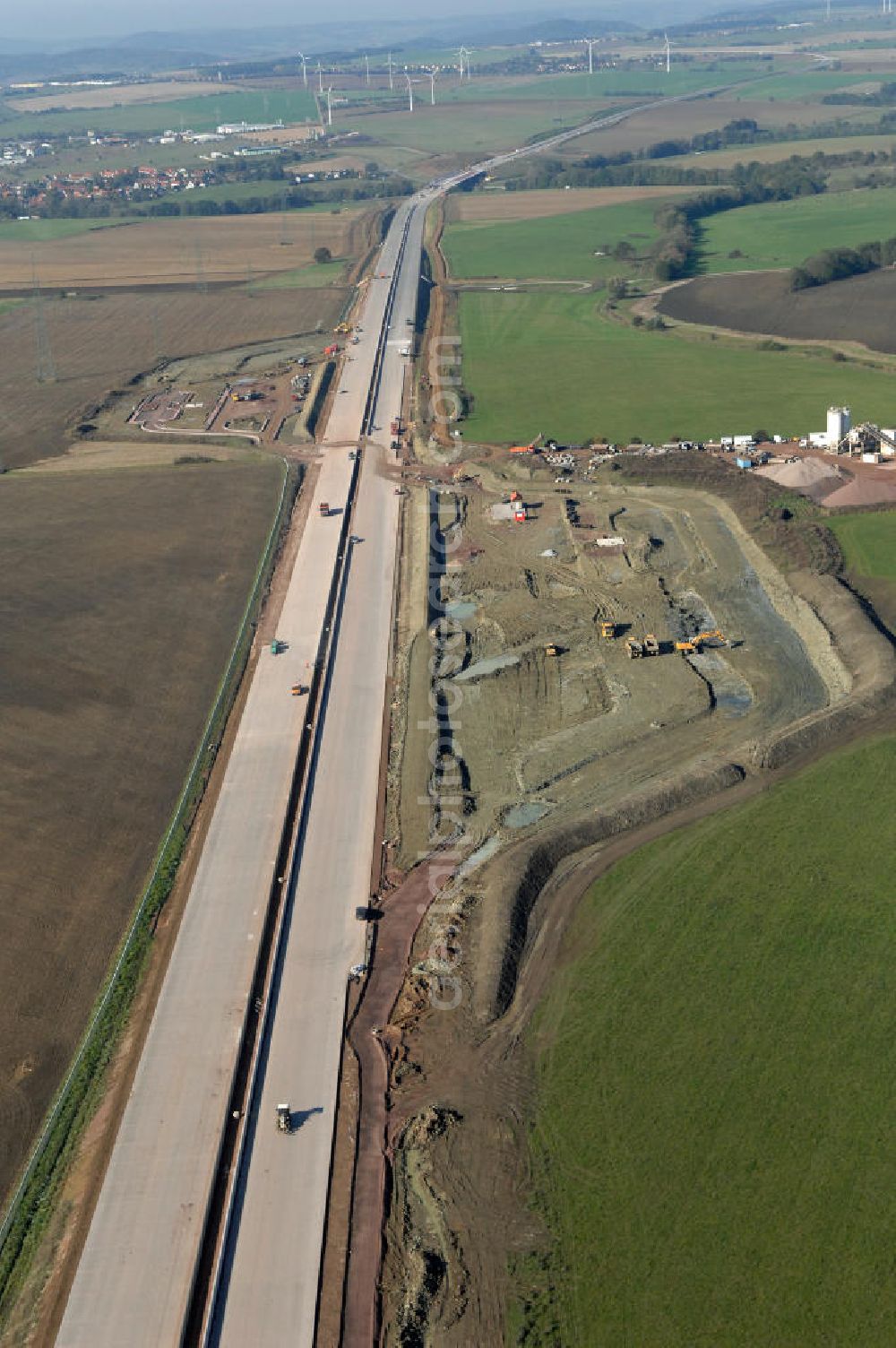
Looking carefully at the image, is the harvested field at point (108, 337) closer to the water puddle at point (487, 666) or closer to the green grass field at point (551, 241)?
the green grass field at point (551, 241)

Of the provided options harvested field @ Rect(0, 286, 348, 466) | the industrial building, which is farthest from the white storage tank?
harvested field @ Rect(0, 286, 348, 466)

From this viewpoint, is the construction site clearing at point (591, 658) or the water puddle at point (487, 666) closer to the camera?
the construction site clearing at point (591, 658)

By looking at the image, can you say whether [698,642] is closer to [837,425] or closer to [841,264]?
[837,425]

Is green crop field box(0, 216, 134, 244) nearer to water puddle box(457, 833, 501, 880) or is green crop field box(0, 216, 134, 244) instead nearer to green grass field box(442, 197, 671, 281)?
green grass field box(442, 197, 671, 281)

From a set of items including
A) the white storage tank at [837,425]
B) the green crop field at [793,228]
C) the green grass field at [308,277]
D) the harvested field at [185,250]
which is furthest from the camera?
the harvested field at [185,250]

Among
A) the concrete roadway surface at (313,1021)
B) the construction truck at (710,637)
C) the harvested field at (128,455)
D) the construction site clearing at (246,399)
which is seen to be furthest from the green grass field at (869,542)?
the harvested field at (128,455)

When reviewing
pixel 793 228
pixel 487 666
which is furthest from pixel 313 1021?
pixel 793 228
